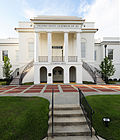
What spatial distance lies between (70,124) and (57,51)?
17248 millimetres

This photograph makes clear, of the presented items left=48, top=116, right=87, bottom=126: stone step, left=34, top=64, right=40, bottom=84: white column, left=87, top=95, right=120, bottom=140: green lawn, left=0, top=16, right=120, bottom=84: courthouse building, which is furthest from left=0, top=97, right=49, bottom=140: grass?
left=0, top=16, right=120, bottom=84: courthouse building

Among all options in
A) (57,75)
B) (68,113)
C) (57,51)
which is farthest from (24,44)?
(68,113)

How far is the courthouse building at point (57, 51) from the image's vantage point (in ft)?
51.5

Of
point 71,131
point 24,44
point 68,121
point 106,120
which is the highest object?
point 24,44

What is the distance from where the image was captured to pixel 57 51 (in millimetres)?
19875

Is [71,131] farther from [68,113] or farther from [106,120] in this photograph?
[106,120]

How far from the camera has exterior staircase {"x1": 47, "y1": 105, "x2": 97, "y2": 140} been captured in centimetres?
366

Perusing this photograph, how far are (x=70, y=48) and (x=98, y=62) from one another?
792 cm

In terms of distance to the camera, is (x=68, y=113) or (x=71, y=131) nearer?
(x=71, y=131)

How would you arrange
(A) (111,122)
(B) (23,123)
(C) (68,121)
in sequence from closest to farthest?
(B) (23,123) → (A) (111,122) → (C) (68,121)

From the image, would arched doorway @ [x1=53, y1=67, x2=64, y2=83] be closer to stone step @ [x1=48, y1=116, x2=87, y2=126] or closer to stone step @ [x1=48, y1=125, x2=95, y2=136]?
stone step @ [x1=48, y1=116, x2=87, y2=126]

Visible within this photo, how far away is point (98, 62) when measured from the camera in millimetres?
20828

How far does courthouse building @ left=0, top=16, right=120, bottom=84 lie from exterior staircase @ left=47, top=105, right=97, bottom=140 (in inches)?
410

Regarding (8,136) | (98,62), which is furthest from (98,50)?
(8,136)
